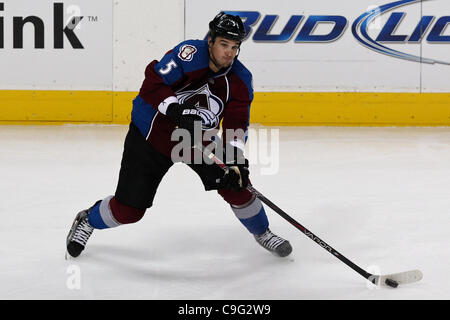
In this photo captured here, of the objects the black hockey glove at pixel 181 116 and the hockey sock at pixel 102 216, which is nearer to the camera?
the black hockey glove at pixel 181 116

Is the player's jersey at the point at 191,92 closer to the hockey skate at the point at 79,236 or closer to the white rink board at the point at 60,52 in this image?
the hockey skate at the point at 79,236

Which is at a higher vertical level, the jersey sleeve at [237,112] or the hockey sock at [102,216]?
the jersey sleeve at [237,112]

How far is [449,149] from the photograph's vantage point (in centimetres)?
512

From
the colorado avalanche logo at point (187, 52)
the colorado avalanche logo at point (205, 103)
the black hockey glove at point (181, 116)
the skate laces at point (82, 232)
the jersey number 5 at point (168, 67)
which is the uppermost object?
the colorado avalanche logo at point (187, 52)

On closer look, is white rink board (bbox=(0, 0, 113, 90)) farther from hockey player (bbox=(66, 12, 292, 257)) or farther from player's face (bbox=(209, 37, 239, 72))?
player's face (bbox=(209, 37, 239, 72))

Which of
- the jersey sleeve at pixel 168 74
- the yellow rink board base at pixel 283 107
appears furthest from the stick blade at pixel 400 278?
the yellow rink board base at pixel 283 107

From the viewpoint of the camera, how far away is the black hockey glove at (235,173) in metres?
2.36

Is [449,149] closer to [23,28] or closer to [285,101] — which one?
[285,101]

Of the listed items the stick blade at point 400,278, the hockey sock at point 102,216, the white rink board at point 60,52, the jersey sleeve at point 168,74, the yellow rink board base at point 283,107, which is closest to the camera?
the stick blade at point 400,278

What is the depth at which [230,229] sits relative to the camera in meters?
3.06

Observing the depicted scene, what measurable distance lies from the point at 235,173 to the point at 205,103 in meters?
0.30

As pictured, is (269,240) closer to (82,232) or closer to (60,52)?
(82,232)

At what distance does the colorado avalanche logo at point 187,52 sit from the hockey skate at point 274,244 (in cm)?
70

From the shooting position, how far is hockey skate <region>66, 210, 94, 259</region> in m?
2.59
